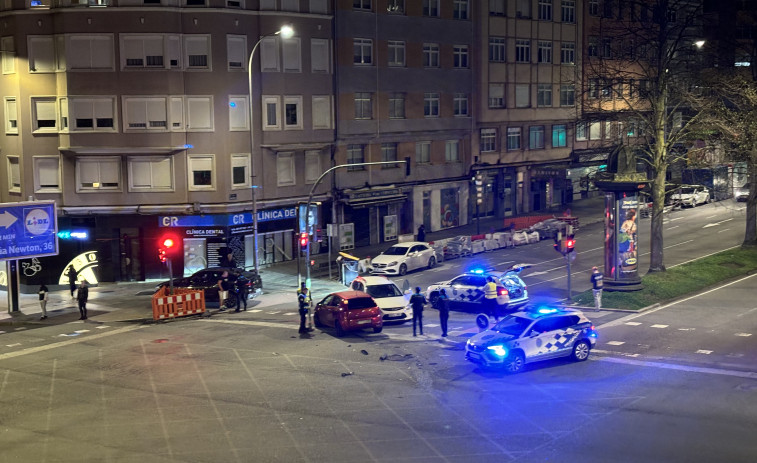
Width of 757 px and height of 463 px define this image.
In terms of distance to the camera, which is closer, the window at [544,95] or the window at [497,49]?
the window at [497,49]

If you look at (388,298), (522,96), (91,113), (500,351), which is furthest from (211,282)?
(522,96)

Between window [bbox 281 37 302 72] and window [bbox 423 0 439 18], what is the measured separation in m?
12.3

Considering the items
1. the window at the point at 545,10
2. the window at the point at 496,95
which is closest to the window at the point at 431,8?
the window at the point at 496,95

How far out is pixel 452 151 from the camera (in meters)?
64.6

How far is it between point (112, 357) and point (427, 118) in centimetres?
3535

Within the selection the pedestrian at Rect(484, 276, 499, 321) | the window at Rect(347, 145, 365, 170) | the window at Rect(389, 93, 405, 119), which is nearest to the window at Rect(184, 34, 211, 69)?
the window at Rect(347, 145, 365, 170)

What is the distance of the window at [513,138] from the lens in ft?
226

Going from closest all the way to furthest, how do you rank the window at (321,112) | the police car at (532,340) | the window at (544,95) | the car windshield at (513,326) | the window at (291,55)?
the police car at (532,340) → the car windshield at (513,326) → the window at (291,55) → the window at (321,112) → the window at (544,95)

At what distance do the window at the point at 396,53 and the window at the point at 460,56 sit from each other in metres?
5.23

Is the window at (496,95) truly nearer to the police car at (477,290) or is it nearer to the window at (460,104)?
the window at (460,104)

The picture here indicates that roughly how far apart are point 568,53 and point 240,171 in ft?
111

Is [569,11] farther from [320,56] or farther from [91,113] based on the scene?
[91,113]

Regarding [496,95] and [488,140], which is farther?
[488,140]

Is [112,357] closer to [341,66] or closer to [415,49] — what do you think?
[341,66]
